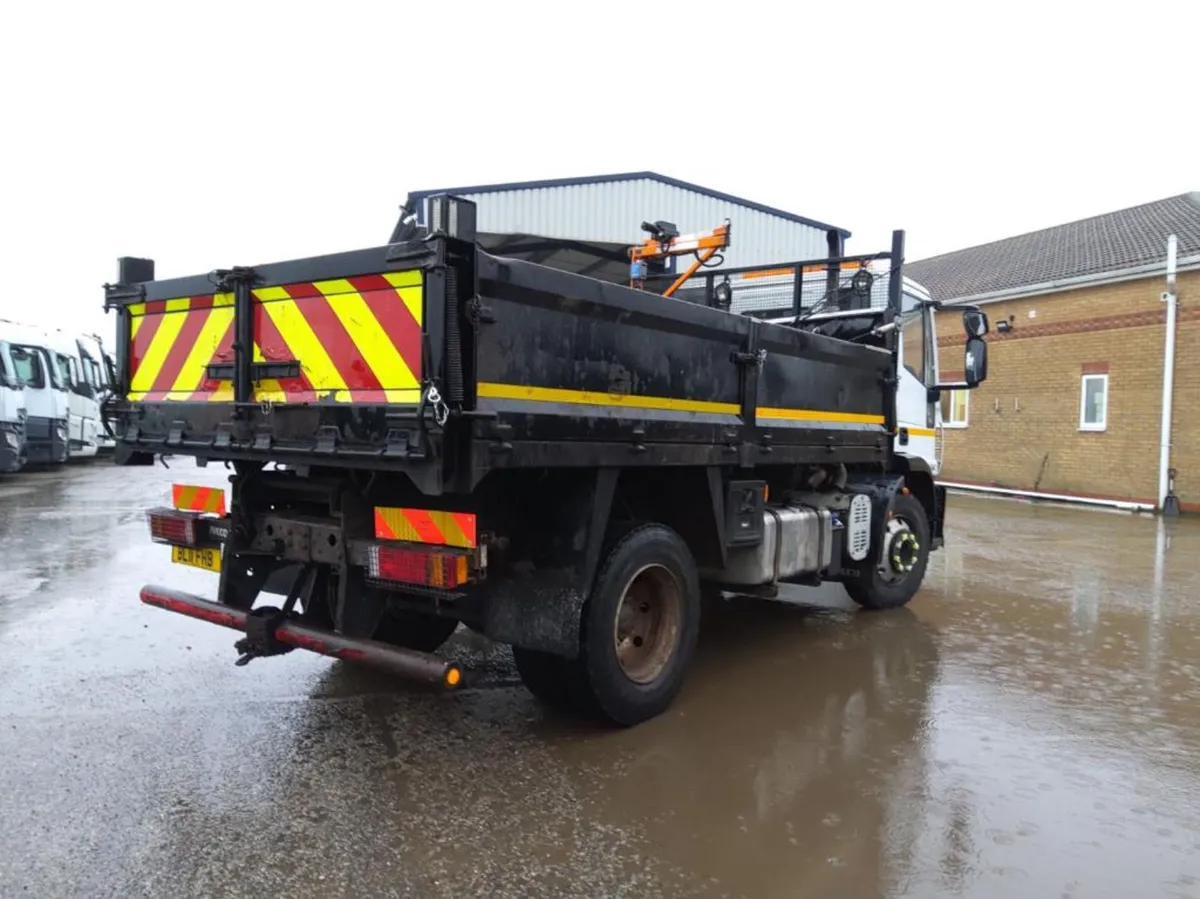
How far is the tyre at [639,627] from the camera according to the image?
165 inches

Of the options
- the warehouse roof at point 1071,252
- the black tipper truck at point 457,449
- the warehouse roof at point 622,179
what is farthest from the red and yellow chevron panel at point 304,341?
the warehouse roof at point 1071,252

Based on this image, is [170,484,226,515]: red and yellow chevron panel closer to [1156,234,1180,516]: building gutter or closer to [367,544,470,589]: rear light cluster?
[367,544,470,589]: rear light cluster

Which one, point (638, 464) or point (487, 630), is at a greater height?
point (638, 464)

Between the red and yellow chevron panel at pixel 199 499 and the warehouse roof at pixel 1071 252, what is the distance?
16.8m

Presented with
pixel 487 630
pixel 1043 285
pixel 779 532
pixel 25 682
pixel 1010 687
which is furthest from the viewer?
pixel 1043 285

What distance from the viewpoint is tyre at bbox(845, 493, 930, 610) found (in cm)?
698

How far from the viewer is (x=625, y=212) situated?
1650 cm

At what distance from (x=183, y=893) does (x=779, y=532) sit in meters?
3.92

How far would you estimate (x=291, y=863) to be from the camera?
312 centimetres

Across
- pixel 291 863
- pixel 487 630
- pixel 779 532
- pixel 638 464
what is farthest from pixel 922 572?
pixel 291 863

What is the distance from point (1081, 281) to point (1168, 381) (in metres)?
2.72

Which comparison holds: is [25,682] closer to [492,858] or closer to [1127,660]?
[492,858]

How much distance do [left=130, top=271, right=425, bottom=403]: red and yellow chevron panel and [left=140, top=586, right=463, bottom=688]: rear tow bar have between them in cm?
105

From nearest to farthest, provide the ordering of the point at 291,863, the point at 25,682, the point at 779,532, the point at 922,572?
the point at 291,863 < the point at 25,682 < the point at 779,532 < the point at 922,572
